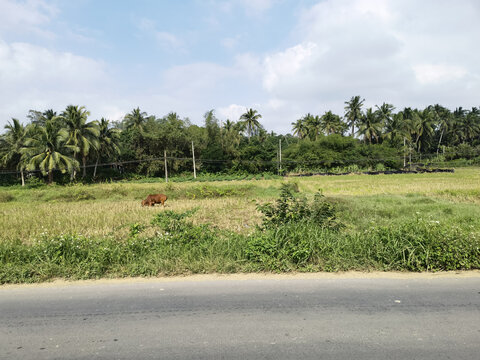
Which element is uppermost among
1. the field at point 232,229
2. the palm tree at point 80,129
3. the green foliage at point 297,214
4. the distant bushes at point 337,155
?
the palm tree at point 80,129

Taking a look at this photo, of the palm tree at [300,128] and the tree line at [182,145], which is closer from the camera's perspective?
the tree line at [182,145]

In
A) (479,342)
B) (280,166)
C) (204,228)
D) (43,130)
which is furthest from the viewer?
(280,166)

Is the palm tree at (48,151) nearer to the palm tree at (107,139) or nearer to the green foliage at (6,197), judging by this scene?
the palm tree at (107,139)

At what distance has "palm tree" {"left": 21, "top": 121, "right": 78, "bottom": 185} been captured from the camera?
33594 mm

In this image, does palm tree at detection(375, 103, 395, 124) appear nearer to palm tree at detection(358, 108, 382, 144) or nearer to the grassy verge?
palm tree at detection(358, 108, 382, 144)

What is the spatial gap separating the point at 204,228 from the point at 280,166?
4344 centimetres

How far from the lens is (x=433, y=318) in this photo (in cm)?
334

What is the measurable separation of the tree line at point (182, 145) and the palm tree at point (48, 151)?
0.10 metres

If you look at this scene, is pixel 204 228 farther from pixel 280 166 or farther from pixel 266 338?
pixel 280 166

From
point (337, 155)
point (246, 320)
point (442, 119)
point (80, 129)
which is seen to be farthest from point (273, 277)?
point (442, 119)

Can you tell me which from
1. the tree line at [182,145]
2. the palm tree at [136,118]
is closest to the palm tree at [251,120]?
the tree line at [182,145]

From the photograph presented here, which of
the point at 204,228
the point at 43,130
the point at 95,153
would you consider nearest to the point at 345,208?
the point at 204,228

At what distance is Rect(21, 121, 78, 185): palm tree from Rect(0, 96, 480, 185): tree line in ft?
0.32

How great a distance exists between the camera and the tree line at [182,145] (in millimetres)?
36562
